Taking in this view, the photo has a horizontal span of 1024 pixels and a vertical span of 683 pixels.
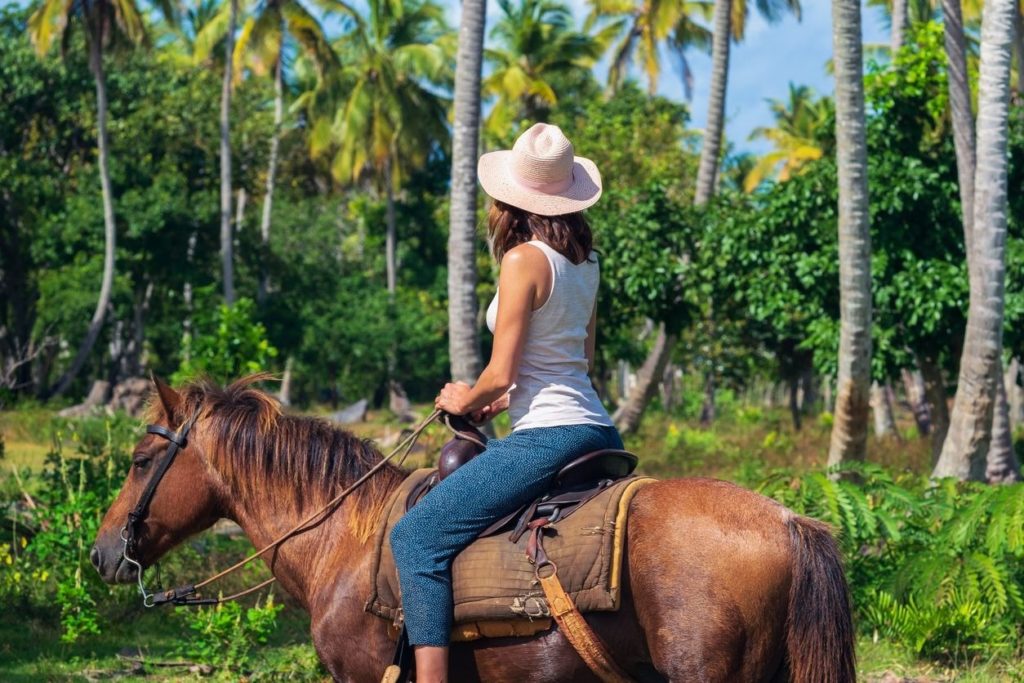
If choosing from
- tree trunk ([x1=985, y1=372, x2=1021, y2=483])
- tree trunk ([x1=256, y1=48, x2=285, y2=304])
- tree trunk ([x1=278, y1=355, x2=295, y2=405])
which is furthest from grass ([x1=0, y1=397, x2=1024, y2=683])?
tree trunk ([x1=278, y1=355, x2=295, y2=405])

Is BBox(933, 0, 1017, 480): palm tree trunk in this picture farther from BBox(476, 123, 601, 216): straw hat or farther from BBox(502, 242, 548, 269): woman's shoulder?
BBox(502, 242, 548, 269): woman's shoulder

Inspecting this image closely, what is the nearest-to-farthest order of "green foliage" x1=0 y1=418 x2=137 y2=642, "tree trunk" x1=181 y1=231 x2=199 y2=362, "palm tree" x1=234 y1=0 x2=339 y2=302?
"green foliage" x1=0 y1=418 x2=137 y2=642, "palm tree" x1=234 y1=0 x2=339 y2=302, "tree trunk" x1=181 y1=231 x2=199 y2=362

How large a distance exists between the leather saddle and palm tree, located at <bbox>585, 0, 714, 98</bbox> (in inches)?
1168

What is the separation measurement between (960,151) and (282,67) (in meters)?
26.8

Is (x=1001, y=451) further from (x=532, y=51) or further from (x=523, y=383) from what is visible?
(x=532, y=51)

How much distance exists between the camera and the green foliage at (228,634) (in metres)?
6.98

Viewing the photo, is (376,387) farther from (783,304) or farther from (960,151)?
(960,151)

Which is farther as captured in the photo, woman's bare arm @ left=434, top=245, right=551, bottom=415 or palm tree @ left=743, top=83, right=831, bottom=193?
palm tree @ left=743, top=83, right=831, bottom=193

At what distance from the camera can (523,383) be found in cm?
414

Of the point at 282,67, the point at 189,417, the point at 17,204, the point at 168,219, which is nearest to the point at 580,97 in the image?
the point at 282,67

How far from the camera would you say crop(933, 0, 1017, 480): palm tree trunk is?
32.9 feet

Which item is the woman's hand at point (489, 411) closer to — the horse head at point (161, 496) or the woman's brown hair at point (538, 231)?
the woman's brown hair at point (538, 231)

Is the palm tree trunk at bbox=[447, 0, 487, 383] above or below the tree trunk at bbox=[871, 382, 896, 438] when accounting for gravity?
above

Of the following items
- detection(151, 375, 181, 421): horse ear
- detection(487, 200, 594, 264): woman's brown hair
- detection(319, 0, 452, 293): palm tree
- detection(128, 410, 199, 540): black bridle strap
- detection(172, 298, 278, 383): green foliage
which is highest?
detection(319, 0, 452, 293): palm tree
